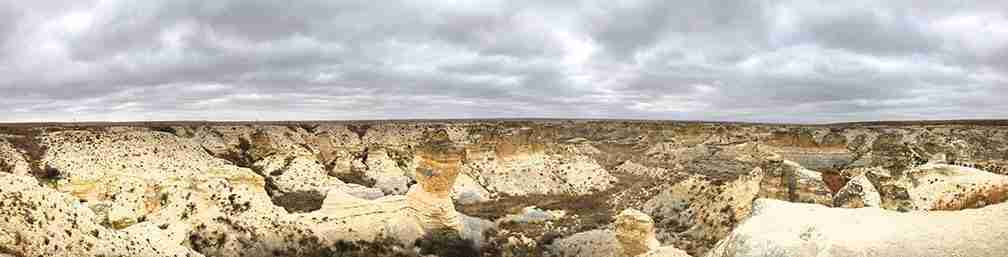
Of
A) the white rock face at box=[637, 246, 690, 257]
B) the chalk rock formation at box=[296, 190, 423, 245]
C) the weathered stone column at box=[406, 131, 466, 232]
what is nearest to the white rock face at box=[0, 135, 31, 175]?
the chalk rock formation at box=[296, 190, 423, 245]

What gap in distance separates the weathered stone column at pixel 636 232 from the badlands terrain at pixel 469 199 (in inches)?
1.7

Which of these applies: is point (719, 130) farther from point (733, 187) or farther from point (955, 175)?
point (955, 175)

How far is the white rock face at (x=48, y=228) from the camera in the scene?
46.3 ft

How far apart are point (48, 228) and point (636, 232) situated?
1566 cm

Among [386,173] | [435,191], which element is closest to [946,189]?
[435,191]

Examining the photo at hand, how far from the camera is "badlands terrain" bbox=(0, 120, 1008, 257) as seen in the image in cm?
1042

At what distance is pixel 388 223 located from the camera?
2648 cm

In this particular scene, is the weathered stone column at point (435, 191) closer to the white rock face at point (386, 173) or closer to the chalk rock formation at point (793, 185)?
the chalk rock formation at point (793, 185)

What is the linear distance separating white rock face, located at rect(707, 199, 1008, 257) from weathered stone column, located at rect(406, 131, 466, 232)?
1686cm

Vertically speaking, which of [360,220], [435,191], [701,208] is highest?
[435,191]

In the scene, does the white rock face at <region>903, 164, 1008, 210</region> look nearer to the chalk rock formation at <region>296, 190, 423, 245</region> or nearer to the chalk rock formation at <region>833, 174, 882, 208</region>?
the chalk rock formation at <region>833, 174, 882, 208</region>

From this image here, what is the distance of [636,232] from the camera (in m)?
19.4

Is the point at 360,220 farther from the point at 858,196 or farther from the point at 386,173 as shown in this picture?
→ the point at 386,173

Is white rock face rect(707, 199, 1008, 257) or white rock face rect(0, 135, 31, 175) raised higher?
white rock face rect(707, 199, 1008, 257)
